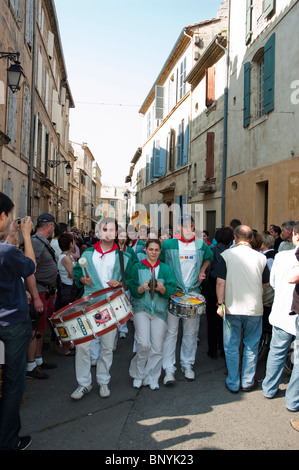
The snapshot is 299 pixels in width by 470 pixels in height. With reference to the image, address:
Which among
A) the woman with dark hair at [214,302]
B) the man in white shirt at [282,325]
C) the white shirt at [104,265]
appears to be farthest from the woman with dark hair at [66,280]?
the man in white shirt at [282,325]

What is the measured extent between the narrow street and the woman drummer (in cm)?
18

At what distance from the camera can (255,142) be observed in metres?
11.8

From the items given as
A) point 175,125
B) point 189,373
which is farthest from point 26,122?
point 189,373

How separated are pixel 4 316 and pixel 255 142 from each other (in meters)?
10.4

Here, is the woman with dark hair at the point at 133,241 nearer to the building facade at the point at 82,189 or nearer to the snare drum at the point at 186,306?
the snare drum at the point at 186,306

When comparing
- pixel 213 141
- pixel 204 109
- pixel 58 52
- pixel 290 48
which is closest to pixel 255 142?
pixel 290 48

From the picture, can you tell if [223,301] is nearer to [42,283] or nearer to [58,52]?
[42,283]

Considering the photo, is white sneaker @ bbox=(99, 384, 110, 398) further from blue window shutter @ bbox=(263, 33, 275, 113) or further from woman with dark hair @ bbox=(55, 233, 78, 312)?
blue window shutter @ bbox=(263, 33, 275, 113)

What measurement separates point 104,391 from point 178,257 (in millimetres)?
1809

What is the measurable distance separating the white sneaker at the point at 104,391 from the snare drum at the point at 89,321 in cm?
72

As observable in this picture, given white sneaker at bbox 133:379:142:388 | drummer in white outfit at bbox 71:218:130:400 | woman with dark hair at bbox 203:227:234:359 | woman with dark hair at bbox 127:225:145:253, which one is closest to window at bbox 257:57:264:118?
woman with dark hair at bbox 127:225:145:253

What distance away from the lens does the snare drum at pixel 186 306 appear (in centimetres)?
449

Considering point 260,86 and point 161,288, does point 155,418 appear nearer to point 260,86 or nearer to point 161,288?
point 161,288

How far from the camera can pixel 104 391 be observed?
421 centimetres
